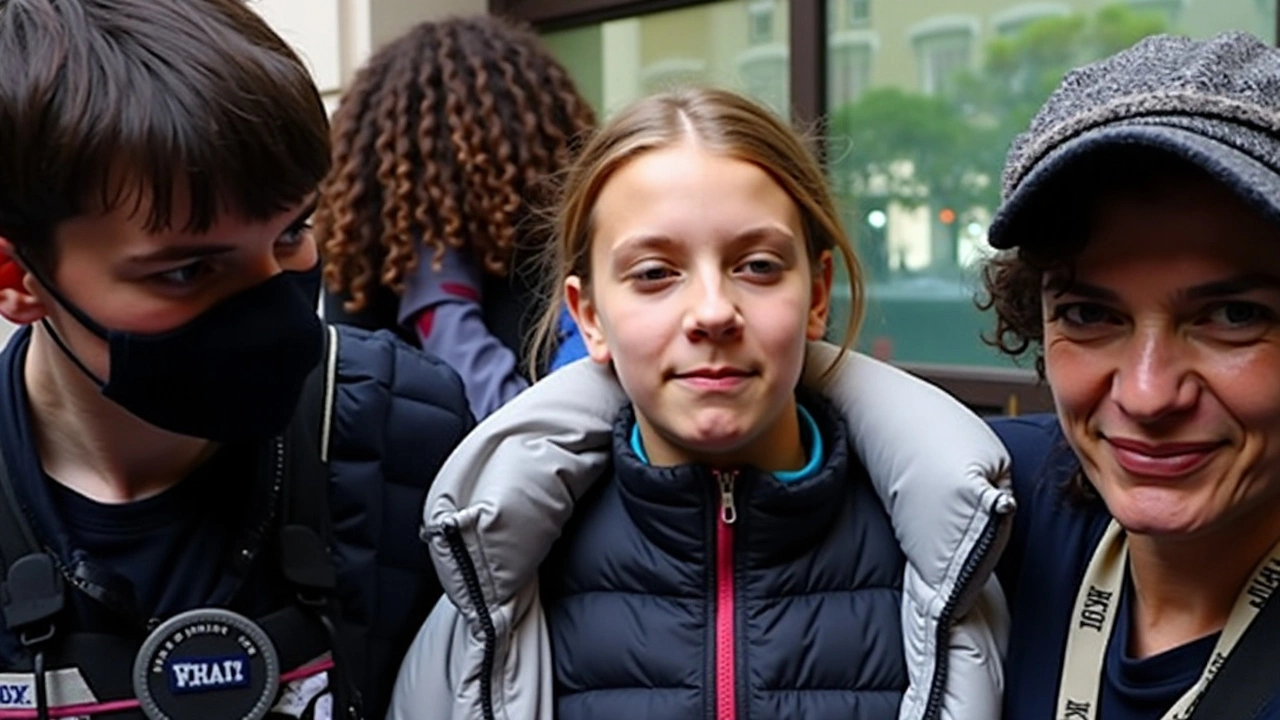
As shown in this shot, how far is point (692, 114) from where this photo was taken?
5.27 ft

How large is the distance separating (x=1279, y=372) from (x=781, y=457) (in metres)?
0.57

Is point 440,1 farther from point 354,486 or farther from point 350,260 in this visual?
point 354,486

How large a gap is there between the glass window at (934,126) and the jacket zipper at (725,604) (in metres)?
1.98

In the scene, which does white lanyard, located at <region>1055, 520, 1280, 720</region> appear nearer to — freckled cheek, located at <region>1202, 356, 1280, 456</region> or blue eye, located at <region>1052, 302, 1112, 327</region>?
freckled cheek, located at <region>1202, 356, 1280, 456</region>

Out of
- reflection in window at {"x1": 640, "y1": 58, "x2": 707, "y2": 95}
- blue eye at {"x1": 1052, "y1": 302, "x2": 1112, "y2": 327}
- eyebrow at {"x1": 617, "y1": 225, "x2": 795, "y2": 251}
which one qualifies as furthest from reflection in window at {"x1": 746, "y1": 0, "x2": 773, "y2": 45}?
blue eye at {"x1": 1052, "y1": 302, "x2": 1112, "y2": 327}

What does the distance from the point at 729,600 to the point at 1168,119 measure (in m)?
0.70

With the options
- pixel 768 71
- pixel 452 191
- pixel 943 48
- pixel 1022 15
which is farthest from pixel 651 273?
pixel 768 71

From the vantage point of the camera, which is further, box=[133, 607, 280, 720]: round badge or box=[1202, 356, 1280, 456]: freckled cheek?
box=[133, 607, 280, 720]: round badge

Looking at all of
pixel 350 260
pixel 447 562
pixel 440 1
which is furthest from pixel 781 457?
pixel 440 1

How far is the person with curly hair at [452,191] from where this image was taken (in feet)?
7.86

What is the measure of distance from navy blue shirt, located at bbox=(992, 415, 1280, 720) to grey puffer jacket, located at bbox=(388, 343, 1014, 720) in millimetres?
39

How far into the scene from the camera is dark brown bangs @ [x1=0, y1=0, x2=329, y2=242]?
1.27 metres

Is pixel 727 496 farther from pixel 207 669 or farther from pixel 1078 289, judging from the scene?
pixel 207 669

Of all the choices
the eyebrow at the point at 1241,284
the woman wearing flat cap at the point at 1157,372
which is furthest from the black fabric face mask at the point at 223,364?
the eyebrow at the point at 1241,284
